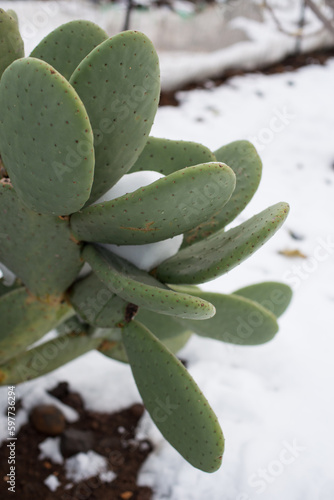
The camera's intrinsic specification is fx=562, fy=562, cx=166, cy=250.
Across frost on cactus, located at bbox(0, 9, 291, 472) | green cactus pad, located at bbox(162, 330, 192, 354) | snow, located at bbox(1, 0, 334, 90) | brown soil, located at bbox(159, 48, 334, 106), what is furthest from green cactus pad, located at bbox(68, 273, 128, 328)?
brown soil, located at bbox(159, 48, 334, 106)

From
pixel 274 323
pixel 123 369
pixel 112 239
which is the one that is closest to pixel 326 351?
pixel 123 369

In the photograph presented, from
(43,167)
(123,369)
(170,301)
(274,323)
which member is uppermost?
(43,167)

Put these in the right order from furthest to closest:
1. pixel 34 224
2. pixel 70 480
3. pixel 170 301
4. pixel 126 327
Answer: pixel 70 480, pixel 126 327, pixel 34 224, pixel 170 301

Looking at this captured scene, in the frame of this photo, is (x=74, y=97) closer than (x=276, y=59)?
Yes

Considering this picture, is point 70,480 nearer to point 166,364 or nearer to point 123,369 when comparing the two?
point 123,369

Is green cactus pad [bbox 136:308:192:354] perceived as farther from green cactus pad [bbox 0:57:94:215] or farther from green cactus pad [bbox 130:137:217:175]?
green cactus pad [bbox 0:57:94:215]

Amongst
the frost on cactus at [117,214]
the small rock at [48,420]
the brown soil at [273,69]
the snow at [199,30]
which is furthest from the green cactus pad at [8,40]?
the brown soil at [273,69]
